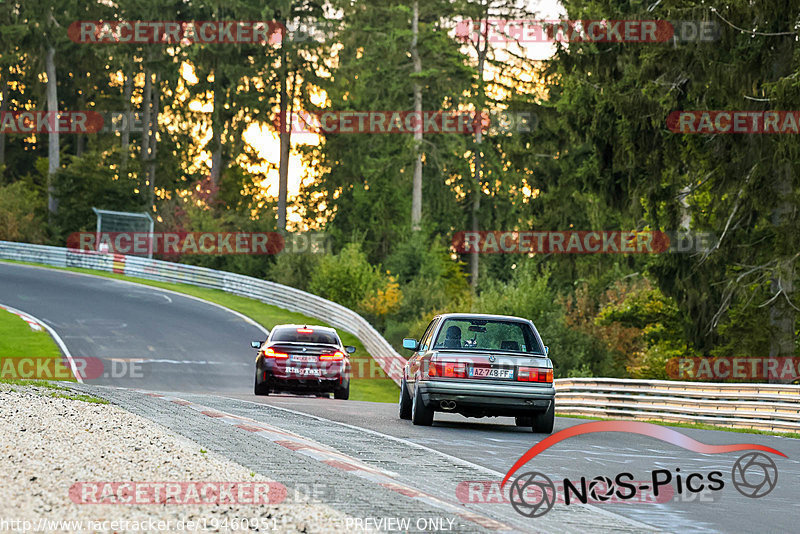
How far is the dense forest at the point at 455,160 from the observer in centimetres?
2556

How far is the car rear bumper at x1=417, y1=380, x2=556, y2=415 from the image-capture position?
1431 centimetres

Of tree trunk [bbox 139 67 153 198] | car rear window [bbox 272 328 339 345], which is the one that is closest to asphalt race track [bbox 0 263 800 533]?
car rear window [bbox 272 328 339 345]

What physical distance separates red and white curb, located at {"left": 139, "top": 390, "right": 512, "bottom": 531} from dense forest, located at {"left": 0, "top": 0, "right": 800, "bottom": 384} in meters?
13.0

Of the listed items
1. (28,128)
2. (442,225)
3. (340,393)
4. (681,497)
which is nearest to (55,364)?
(340,393)

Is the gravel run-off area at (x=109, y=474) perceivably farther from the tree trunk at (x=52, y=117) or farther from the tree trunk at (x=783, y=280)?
the tree trunk at (x=52, y=117)

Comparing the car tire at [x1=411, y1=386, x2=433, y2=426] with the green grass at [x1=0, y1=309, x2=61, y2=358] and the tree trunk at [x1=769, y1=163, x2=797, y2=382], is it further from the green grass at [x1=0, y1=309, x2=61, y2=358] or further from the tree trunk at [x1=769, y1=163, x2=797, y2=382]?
the green grass at [x1=0, y1=309, x2=61, y2=358]

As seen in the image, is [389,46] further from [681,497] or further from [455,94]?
[681,497]

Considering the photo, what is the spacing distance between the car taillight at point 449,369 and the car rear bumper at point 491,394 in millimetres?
90

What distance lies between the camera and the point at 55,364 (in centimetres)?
3027

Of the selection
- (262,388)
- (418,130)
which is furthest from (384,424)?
(418,130)

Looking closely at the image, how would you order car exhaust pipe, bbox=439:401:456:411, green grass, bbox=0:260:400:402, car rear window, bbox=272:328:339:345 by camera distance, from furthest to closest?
green grass, bbox=0:260:400:402, car rear window, bbox=272:328:339:345, car exhaust pipe, bbox=439:401:456:411

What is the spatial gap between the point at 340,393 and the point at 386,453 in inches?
452

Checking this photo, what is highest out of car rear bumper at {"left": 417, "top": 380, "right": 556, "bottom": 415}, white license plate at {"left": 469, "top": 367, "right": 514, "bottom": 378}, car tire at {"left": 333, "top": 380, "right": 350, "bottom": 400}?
white license plate at {"left": 469, "top": 367, "right": 514, "bottom": 378}

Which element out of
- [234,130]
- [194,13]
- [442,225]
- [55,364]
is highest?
[194,13]
